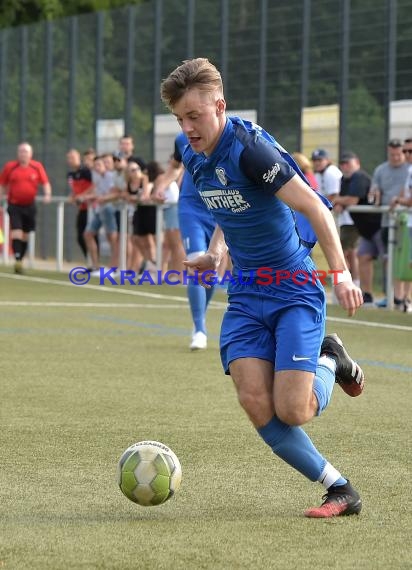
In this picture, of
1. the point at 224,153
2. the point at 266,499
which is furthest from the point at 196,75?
the point at 266,499

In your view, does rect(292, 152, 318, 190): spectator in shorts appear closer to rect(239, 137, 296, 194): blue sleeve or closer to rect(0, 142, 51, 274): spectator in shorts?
rect(0, 142, 51, 274): spectator in shorts

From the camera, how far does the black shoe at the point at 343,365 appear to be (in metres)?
6.54

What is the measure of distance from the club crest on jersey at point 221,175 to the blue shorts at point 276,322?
0.49 m

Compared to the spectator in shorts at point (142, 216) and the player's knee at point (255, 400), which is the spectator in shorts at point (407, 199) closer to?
the spectator in shorts at point (142, 216)

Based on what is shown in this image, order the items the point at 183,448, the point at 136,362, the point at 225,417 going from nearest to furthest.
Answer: the point at 183,448 → the point at 225,417 → the point at 136,362

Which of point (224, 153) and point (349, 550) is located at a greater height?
point (224, 153)

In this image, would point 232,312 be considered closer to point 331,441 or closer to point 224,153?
point 224,153

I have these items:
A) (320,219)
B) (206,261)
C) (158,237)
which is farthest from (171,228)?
(320,219)

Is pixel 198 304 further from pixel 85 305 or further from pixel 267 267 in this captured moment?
pixel 267 267

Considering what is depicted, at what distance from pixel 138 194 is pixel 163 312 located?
5414mm

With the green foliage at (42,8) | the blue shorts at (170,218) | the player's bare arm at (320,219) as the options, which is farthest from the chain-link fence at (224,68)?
Answer: the player's bare arm at (320,219)

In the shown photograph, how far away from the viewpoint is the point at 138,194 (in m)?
21.9

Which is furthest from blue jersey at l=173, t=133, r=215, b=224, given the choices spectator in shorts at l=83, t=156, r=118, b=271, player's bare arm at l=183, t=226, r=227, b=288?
spectator in shorts at l=83, t=156, r=118, b=271

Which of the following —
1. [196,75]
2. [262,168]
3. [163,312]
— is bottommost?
[163,312]
